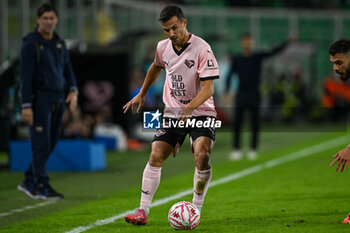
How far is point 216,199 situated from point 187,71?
95.1 inches

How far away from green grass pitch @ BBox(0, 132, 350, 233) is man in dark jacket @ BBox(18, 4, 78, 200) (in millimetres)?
401

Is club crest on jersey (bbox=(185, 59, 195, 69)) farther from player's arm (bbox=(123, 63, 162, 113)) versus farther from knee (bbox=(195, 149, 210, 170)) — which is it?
knee (bbox=(195, 149, 210, 170))

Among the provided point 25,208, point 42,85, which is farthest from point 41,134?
point 25,208

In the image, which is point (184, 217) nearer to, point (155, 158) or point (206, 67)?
Answer: point (155, 158)

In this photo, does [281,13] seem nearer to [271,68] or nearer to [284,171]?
[271,68]

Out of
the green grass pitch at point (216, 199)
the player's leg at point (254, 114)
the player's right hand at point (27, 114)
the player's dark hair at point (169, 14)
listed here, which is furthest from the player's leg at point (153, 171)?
the player's leg at point (254, 114)

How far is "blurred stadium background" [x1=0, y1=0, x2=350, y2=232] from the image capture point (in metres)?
16.5

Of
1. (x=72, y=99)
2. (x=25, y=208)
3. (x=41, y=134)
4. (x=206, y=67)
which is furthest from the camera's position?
(x=72, y=99)

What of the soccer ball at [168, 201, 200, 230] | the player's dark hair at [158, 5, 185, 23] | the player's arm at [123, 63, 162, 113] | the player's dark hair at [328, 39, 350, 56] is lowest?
the soccer ball at [168, 201, 200, 230]

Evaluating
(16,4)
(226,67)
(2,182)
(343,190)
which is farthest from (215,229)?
(226,67)

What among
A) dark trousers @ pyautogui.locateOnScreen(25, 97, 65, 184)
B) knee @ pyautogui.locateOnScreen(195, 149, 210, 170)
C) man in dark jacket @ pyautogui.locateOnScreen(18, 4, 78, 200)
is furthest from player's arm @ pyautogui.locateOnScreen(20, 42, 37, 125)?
knee @ pyautogui.locateOnScreen(195, 149, 210, 170)

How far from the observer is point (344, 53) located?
20.6 ft

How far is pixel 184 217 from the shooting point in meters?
6.34

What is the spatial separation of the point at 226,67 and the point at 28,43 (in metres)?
22.1
